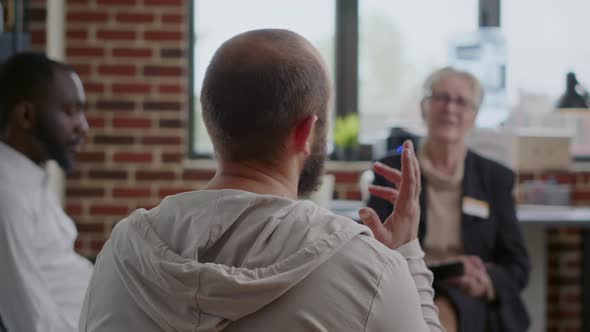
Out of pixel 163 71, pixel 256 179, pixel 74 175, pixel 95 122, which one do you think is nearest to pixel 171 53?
pixel 163 71

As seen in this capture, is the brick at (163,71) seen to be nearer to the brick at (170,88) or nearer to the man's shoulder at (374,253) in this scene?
the brick at (170,88)

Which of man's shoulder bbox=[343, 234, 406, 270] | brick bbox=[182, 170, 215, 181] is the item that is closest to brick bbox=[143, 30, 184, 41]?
brick bbox=[182, 170, 215, 181]

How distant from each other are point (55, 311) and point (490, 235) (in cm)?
146

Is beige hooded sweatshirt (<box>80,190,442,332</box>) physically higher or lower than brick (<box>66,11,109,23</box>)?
lower

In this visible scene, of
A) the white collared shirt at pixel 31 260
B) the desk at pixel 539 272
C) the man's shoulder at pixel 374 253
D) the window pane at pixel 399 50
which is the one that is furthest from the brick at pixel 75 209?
the man's shoulder at pixel 374 253

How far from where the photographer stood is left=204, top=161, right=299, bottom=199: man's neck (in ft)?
3.78

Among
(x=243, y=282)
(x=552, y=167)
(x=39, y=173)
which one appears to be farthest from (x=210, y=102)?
(x=552, y=167)

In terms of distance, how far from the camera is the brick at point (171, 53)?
4.54m

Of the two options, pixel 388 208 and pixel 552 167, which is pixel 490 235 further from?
pixel 552 167

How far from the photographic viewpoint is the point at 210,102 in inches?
45.5

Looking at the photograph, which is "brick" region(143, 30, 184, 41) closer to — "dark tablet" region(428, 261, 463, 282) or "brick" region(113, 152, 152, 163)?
"brick" region(113, 152, 152, 163)

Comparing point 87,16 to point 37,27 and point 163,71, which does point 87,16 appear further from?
point 163,71

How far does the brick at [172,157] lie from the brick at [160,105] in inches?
9.9

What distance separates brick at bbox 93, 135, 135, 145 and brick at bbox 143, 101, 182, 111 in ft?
0.63
